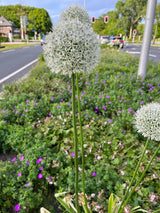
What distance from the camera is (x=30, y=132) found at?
2.88 metres

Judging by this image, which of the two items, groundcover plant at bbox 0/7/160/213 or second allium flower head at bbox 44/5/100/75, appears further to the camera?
groundcover plant at bbox 0/7/160/213

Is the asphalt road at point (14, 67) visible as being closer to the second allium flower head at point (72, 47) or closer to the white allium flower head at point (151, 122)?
the second allium flower head at point (72, 47)

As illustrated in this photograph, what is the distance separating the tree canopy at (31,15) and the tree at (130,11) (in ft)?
102

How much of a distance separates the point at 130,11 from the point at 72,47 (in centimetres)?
6515

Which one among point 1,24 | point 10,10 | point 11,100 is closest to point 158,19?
point 11,100

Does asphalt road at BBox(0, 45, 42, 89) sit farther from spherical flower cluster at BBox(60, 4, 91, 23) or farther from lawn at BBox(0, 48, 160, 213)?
spherical flower cluster at BBox(60, 4, 91, 23)

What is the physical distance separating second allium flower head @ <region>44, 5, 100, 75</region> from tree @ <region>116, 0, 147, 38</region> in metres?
60.5

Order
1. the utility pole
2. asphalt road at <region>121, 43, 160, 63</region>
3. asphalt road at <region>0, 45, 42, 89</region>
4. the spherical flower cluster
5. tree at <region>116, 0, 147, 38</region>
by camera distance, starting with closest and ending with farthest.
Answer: the spherical flower cluster < the utility pole < asphalt road at <region>0, 45, 42, 89</region> < asphalt road at <region>121, 43, 160, 63</region> < tree at <region>116, 0, 147, 38</region>

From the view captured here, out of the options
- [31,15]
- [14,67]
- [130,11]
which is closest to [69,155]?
[14,67]

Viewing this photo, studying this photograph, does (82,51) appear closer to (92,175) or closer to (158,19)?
(92,175)

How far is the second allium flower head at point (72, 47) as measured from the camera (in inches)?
43.1

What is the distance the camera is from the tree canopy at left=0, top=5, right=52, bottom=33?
235 ft

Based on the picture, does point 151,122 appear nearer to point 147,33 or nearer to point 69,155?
point 69,155

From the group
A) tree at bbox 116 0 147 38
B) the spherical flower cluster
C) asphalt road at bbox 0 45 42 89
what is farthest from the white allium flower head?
tree at bbox 116 0 147 38
